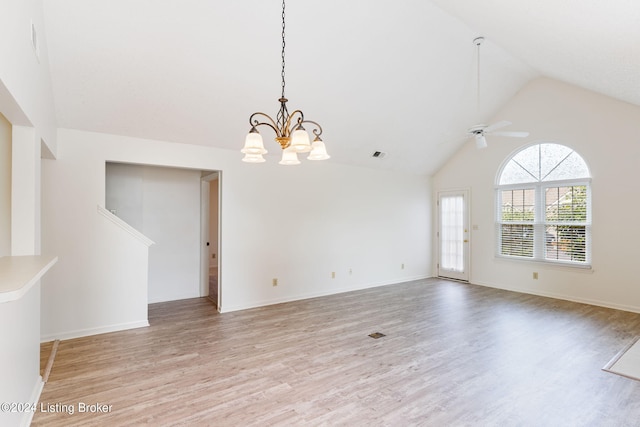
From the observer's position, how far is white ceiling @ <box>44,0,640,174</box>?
3.00m

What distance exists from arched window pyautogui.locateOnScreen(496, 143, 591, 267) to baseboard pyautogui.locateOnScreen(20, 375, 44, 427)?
7.23 metres

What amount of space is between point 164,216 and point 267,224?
73.0 inches

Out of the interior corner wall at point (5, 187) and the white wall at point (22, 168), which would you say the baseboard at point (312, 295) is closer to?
the white wall at point (22, 168)

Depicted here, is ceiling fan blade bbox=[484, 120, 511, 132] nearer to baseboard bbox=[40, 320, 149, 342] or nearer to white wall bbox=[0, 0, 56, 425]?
white wall bbox=[0, 0, 56, 425]

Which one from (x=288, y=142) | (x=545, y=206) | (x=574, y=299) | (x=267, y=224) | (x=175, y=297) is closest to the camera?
(x=288, y=142)

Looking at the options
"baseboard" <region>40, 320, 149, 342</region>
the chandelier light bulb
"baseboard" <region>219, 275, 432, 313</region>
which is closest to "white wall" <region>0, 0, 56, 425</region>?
"baseboard" <region>40, 320, 149, 342</region>

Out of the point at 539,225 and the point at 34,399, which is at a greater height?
the point at 539,225

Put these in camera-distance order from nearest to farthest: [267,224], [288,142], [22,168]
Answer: [22,168]
[288,142]
[267,224]

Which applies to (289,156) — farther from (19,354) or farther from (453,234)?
(453,234)

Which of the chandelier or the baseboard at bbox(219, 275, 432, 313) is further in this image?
the baseboard at bbox(219, 275, 432, 313)

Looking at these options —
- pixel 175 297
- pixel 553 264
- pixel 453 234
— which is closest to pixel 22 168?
pixel 175 297

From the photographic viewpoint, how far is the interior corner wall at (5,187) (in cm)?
261

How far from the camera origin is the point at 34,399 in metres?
2.51

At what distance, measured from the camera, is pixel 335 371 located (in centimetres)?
310
